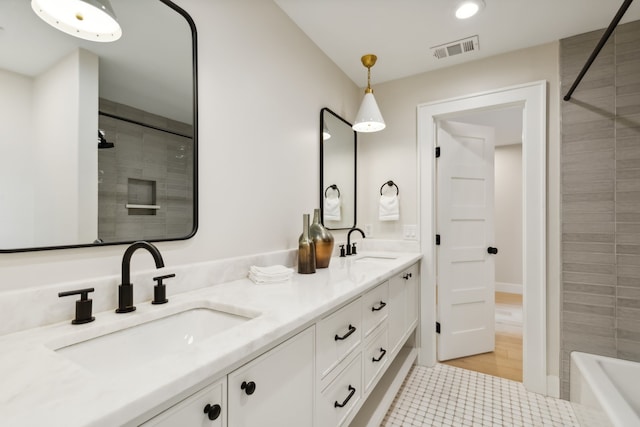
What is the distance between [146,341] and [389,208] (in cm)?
207

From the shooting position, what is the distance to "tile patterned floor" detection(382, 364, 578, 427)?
1.77m

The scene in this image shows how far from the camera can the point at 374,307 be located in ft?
5.15

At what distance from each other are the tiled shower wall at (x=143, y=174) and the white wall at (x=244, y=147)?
0.07m

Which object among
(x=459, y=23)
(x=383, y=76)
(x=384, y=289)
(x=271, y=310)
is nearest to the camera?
(x=271, y=310)

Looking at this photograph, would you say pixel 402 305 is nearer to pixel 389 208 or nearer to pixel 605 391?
pixel 389 208

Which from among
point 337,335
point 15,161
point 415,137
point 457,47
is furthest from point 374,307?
point 457,47

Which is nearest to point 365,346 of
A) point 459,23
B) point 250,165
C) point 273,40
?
point 250,165

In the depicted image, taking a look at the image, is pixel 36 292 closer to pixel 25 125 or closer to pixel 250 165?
pixel 25 125

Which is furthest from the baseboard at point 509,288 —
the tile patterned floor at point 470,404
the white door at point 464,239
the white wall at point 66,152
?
the white wall at point 66,152

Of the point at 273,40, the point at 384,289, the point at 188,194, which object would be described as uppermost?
the point at 273,40

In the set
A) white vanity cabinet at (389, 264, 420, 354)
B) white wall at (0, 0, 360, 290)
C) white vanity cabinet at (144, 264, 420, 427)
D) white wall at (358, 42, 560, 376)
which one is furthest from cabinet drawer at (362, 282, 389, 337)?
white wall at (358, 42, 560, 376)

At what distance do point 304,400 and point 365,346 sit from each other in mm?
552

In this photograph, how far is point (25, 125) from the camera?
827 millimetres

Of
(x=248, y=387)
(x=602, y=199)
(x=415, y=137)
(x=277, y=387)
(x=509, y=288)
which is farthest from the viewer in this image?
(x=509, y=288)
